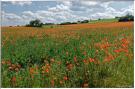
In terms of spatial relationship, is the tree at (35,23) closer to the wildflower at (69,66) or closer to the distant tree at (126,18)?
the wildflower at (69,66)

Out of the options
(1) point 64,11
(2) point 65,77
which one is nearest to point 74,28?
(1) point 64,11

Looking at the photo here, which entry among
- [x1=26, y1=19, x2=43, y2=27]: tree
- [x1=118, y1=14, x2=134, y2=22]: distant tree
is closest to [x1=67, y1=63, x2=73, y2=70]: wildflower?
[x1=26, y1=19, x2=43, y2=27]: tree

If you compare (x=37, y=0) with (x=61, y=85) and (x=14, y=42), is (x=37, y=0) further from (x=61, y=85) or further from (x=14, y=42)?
(x=61, y=85)

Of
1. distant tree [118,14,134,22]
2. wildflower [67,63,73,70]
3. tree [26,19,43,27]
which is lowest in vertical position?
wildflower [67,63,73,70]

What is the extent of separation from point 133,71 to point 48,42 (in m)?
0.91

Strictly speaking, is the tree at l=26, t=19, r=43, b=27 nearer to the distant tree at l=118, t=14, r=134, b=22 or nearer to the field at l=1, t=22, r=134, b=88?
the field at l=1, t=22, r=134, b=88

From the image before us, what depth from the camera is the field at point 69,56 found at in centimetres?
462

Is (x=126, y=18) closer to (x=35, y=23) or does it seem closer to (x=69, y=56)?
(x=69, y=56)

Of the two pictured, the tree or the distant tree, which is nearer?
the distant tree

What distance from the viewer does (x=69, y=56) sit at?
477 centimetres

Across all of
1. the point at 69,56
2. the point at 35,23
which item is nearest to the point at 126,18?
the point at 69,56

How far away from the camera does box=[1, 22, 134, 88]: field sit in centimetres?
462

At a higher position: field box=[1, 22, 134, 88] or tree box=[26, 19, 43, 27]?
tree box=[26, 19, 43, 27]

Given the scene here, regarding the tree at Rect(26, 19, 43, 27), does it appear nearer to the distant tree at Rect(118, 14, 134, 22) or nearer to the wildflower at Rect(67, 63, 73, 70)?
the wildflower at Rect(67, 63, 73, 70)
